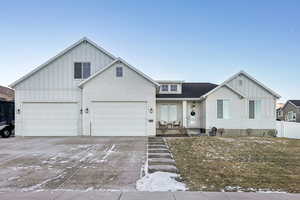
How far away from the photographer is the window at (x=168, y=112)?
19.3 metres

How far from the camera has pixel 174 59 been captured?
72.4 ft

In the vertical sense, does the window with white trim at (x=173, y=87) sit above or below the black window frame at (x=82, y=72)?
below

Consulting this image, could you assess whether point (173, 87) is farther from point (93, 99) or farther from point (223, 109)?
point (93, 99)

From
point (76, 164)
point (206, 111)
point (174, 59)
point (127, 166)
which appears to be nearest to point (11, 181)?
point (76, 164)

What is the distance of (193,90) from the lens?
20656 mm

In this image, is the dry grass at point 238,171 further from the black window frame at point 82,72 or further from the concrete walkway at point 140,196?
the black window frame at point 82,72

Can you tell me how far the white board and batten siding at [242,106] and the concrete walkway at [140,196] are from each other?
1327 cm

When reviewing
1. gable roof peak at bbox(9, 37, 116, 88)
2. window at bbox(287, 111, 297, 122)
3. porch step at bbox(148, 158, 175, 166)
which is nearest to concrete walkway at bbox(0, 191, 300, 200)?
porch step at bbox(148, 158, 175, 166)

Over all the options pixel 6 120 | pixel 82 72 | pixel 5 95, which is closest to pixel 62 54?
pixel 82 72

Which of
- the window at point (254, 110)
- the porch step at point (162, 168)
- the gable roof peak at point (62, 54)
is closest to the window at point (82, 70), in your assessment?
the gable roof peak at point (62, 54)

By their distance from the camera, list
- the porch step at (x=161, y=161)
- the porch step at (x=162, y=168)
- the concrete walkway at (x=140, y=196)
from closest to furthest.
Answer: the concrete walkway at (x=140, y=196) → the porch step at (x=162, y=168) → the porch step at (x=161, y=161)

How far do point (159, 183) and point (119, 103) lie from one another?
444 inches

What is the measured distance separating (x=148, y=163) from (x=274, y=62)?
19.8m

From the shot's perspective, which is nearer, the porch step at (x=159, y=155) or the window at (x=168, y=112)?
the porch step at (x=159, y=155)
